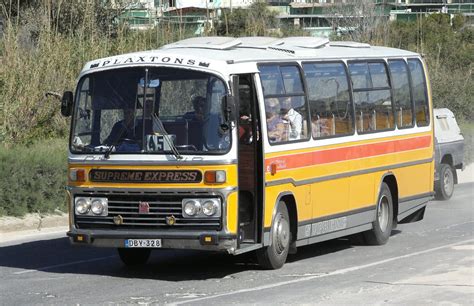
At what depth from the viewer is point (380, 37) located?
Answer: 39.8m

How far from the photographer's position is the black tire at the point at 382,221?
17.1 metres

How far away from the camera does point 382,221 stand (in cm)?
1747

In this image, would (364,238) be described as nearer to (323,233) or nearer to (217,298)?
(323,233)

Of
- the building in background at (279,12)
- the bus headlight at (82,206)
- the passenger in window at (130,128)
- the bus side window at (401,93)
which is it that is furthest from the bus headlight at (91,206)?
the building in background at (279,12)

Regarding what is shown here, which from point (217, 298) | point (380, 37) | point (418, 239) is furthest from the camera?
point (380, 37)

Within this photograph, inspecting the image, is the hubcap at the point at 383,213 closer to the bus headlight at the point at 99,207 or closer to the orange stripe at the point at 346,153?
the orange stripe at the point at 346,153

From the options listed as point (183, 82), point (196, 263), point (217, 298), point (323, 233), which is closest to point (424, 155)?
point (323, 233)

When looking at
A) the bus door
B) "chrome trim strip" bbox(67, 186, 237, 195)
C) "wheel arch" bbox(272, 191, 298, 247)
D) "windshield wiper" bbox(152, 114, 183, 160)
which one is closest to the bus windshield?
"windshield wiper" bbox(152, 114, 183, 160)

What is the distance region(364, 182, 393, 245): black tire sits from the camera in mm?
17141

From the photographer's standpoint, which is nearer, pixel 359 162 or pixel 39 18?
pixel 359 162

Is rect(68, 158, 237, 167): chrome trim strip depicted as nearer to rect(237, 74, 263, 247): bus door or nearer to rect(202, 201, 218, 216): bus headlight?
rect(202, 201, 218, 216): bus headlight

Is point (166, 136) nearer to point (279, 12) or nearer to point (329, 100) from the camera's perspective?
point (329, 100)

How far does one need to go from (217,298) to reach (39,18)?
20.6 meters

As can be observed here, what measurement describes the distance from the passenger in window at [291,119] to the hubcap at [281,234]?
3.41 ft
